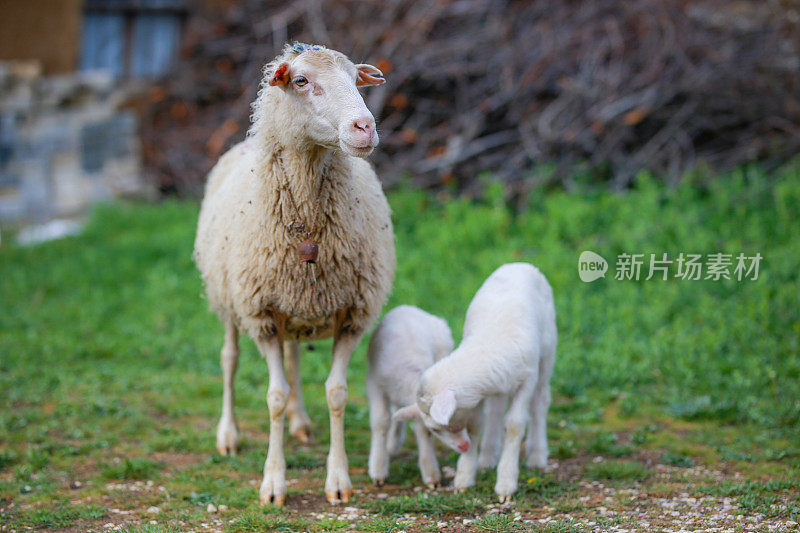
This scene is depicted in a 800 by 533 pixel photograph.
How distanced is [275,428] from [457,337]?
2.67 m

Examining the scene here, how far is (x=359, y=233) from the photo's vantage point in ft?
15.8

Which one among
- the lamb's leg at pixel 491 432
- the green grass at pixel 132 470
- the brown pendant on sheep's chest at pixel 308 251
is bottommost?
the green grass at pixel 132 470

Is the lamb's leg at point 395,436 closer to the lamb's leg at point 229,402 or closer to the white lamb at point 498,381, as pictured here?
the white lamb at point 498,381

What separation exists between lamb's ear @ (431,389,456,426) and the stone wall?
9312 millimetres

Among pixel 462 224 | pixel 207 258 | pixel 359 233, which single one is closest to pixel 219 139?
pixel 462 224

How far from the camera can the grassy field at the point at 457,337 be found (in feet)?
14.8

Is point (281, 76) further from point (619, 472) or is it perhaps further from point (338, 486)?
point (619, 472)

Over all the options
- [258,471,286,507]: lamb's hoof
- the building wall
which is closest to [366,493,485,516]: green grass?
[258,471,286,507]: lamb's hoof

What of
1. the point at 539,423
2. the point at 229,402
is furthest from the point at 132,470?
the point at 539,423

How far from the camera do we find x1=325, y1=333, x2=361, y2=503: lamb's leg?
474cm

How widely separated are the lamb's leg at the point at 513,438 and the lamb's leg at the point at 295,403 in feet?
5.42

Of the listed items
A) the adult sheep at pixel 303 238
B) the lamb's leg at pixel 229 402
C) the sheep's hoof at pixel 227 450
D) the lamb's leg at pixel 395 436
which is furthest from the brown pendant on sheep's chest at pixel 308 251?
the sheep's hoof at pixel 227 450

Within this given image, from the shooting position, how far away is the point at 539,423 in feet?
16.8

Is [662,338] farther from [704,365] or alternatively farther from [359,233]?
[359,233]
